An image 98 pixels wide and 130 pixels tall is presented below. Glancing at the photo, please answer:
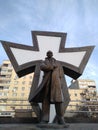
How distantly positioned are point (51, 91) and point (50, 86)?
0.16 m

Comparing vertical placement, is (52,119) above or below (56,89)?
below

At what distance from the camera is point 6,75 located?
184 feet

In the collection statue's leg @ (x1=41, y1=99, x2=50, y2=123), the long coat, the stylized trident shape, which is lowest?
statue's leg @ (x1=41, y1=99, x2=50, y2=123)

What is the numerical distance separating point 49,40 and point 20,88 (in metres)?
43.7

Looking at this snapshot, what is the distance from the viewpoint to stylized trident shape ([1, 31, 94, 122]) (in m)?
7.41

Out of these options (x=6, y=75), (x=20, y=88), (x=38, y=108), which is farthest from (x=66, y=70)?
(x=6, y=75)

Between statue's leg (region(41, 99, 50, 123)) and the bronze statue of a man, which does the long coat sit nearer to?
the bronze statue of a man

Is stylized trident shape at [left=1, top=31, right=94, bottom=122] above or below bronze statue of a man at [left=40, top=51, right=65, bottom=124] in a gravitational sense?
above

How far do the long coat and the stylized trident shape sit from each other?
4.67 ft

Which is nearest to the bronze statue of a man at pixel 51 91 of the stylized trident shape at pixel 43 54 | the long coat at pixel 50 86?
the long coat at pixel 50 86

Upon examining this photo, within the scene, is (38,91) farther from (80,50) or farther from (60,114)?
(80,50)

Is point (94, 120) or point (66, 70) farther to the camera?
point (66, 70)

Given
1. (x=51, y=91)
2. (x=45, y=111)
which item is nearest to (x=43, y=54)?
(x=51, y=91)

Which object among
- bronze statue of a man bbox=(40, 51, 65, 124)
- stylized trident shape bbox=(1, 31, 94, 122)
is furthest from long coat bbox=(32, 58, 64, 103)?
stylized trident shape bbox=(1, 31, 94, 122)
